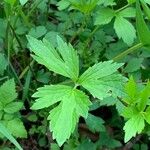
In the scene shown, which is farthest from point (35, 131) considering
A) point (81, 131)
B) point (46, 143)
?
point (81, 131)

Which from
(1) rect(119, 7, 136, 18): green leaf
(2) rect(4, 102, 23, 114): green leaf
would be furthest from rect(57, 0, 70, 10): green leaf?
(2) rect(4, 102, 23, 114): green leaf

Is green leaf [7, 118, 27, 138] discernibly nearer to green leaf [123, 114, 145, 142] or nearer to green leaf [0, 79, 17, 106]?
green leaf [0, 79, 17, 106]

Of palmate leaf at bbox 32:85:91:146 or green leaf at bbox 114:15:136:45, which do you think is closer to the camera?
palmate leaf at bbox 32:85:91:146

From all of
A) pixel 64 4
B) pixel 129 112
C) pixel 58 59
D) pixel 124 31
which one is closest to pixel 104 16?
pixel 124 31

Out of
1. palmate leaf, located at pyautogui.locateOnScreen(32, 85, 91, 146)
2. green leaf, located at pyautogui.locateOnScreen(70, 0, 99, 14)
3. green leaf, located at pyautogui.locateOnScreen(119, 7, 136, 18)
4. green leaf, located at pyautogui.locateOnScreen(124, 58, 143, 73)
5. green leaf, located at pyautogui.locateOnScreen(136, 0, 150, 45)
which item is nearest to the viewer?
palmate leaf, located at pyautogui.locateOnScreen(32, 85, 91, 146)

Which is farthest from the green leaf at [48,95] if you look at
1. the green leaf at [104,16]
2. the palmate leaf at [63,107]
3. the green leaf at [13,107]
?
the green leaf at [104,16]

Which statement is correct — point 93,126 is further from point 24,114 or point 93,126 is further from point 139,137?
point 24,114

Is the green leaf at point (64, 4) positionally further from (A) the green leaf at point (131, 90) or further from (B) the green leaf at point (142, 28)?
(A) the green leaf at point (131, 90)

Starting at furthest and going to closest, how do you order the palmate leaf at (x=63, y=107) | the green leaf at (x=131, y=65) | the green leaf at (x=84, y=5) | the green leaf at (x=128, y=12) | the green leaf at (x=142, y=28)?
the green leaf at (x=131, y=65), the green leaf at (x=128, y=12), the green leaf at (x=84, y=5), the green leaf at (x=142, y=28), the palmate leaf at (x=63, y=107)
